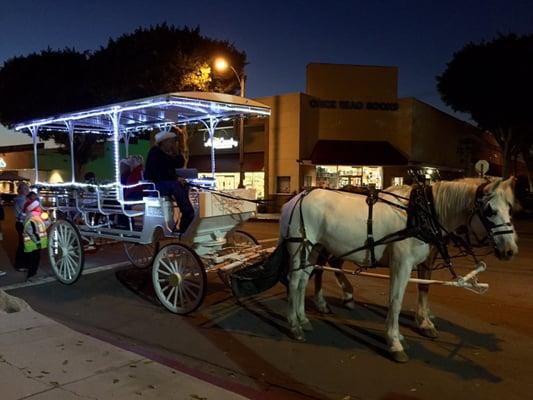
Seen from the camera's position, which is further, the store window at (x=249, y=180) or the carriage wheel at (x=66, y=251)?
the store window at (x=249, y=180)

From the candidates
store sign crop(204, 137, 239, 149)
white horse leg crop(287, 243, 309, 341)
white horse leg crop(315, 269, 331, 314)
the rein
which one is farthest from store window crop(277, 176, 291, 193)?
→ the rein

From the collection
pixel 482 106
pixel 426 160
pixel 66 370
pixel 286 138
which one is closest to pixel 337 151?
pixel 286 138

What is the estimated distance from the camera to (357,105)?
29203 mm

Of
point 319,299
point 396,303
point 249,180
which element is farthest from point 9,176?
point 396,303

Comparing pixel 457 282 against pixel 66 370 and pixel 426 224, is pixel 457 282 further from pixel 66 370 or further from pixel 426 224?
pixel 66 370

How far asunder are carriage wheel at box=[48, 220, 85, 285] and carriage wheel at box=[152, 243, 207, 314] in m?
2.27

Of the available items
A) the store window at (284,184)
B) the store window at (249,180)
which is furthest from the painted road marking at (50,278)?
the store window at (249,180)

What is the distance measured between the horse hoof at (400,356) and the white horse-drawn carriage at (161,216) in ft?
8.82

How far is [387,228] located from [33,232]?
7.11 meters

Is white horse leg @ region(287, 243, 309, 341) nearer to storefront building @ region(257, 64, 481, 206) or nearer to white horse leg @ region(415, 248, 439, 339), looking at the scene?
white horse leg @ region(415, 248, 439, 339)

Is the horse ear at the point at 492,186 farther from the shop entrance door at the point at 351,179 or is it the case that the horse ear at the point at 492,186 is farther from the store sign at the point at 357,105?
the store sign at the point at 357,105

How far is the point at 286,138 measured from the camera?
1117 inches

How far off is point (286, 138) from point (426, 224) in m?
23.3

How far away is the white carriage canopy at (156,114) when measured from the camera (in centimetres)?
745
